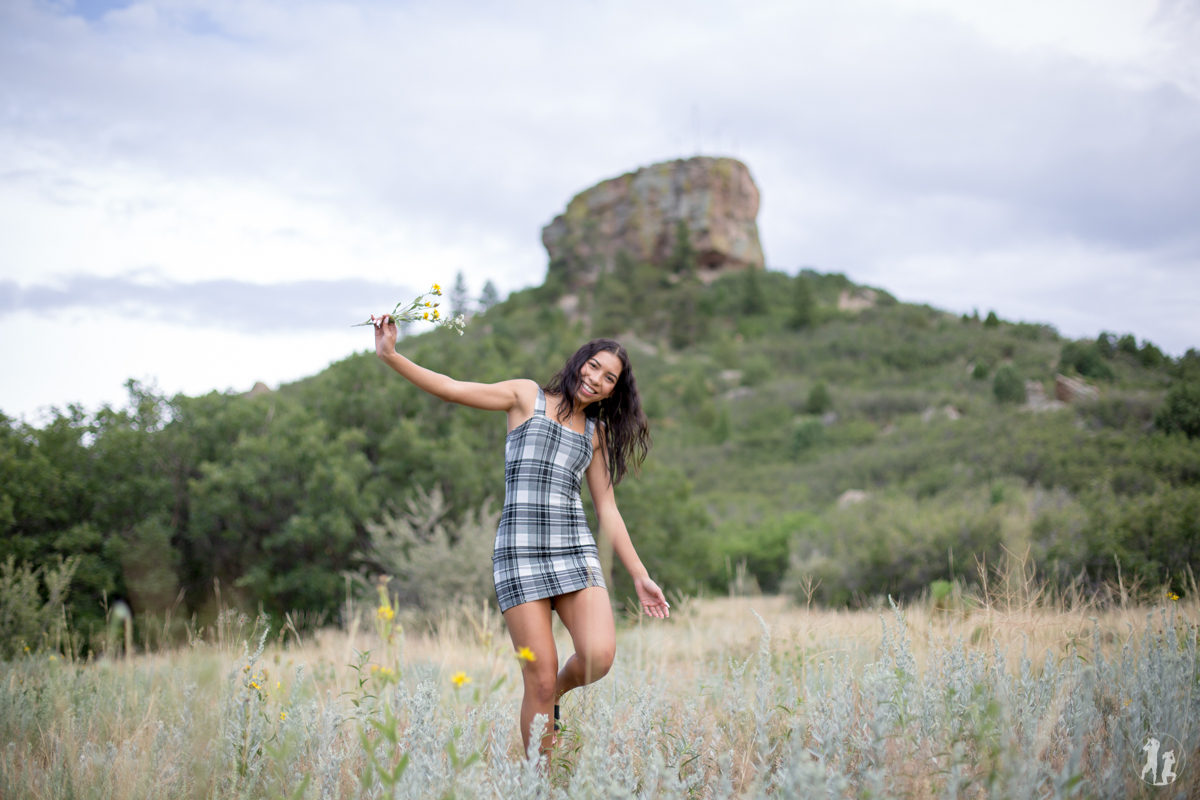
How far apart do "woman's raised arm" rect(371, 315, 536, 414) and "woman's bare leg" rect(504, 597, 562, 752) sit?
0.76m

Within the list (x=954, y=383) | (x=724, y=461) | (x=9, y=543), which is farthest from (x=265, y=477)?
(x=954, y=383)

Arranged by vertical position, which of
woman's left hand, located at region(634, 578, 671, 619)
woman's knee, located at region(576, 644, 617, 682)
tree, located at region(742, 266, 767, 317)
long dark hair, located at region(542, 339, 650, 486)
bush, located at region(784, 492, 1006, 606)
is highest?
tree, located at region(742, 266, 767, 317)

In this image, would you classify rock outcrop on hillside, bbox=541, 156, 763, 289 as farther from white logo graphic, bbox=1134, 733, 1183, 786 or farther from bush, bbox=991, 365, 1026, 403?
white logo graphic, bbox=1134, 733, 1183, 786

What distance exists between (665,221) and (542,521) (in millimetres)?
67594

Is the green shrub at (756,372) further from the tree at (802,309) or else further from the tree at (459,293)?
the tree at (459,293)

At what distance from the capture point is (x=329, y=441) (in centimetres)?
1271

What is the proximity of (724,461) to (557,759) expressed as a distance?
93.8 ft

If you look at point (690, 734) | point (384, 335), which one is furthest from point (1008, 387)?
point (384, 335)

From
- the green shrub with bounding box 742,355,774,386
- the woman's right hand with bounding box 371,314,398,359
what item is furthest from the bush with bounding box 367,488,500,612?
the green shrub with bounding box 742,355,774,386

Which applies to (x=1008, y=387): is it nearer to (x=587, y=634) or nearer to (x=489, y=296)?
(x=587, y=634)

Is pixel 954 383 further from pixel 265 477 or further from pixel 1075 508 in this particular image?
pixel 265 477

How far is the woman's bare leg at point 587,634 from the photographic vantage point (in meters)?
2.56

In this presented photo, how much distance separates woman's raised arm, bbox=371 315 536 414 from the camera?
263 centimetres

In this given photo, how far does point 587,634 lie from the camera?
258cm
